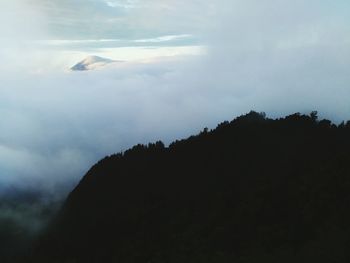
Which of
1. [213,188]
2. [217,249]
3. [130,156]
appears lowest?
[217,249]

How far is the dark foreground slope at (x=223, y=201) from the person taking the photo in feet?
163

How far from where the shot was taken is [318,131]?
78688 mm

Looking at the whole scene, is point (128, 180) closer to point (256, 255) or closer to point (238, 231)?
point (238, 231)

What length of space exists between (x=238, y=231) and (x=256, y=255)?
30.7 ft

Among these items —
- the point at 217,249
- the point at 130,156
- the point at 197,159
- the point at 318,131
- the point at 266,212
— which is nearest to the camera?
the point at 217,249

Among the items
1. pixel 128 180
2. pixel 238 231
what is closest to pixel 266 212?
pixel 238 231

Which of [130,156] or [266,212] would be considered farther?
[130,156]

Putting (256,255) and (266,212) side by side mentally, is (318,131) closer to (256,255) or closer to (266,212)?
(266,212)

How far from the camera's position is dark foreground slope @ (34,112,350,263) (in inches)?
1954

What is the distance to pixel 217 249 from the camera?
2105 inches

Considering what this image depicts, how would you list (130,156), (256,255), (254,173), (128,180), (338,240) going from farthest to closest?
1. (130,156)
2. (128,180)
3. (254,173)
4. (256,255)
5. (338,240)

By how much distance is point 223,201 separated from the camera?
66.4 metres

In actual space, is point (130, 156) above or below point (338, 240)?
above

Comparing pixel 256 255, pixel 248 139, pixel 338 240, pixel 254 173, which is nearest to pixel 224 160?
pixel 248 139
